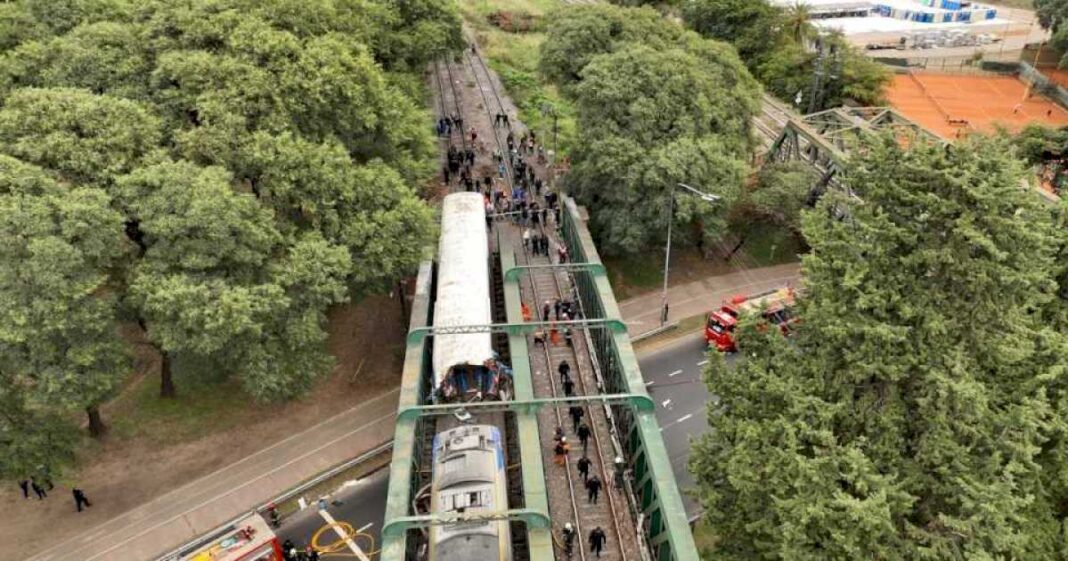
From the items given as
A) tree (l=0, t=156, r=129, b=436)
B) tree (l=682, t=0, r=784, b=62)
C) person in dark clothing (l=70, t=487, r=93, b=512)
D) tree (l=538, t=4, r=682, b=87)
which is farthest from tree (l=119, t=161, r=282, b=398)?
tree (l=682, t=0, r=784, b=62)

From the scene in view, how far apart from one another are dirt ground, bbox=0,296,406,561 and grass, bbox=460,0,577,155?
18.3 meters

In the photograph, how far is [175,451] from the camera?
1214 inches

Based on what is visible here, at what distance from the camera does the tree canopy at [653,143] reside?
1528 inches

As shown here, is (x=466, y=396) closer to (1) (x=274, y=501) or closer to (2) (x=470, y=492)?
(2) (x=470, y=492)

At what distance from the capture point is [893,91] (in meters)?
73.1

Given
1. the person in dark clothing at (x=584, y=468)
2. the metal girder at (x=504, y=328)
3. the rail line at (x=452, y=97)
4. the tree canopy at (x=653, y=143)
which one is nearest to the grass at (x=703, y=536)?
the person in dark clothing at (x=584, y=468)

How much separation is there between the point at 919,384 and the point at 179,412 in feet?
102

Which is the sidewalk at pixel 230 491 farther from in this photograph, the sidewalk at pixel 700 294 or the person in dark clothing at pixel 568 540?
the sidewalk at pixel 700 294

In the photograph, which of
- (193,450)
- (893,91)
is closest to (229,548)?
(193,450)

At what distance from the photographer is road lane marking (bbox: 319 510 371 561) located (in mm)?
26531

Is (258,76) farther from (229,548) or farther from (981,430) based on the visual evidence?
(981,430)

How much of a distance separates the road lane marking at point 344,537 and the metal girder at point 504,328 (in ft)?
27.2

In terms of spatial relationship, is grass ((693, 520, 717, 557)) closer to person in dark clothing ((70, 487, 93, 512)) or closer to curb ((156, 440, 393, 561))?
curb ((156, 440, 393, 561))

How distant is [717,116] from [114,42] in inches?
1264
